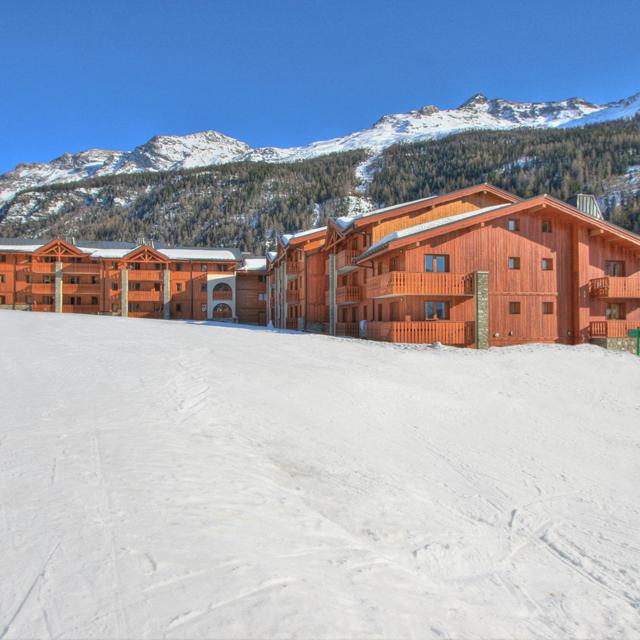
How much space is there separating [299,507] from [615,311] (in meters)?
28.7

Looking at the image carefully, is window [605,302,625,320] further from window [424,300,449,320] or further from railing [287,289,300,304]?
railing [287,289,300,304]

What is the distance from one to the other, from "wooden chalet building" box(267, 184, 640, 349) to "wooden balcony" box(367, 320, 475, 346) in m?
0.05

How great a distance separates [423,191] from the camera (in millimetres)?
131125

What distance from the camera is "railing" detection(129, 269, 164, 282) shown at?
181ft

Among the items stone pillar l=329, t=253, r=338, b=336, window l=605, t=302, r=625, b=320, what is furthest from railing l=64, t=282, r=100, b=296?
window l=605, t=302, r=625, b=320

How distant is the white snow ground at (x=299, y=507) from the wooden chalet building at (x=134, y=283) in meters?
40.8

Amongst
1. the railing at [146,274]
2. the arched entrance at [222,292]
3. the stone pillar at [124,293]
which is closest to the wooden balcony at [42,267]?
the stone pillar at [124,293]

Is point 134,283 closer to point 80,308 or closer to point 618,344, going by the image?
point 80,308

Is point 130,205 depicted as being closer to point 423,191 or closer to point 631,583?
point 423,191

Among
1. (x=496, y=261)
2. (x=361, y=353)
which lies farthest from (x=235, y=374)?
(x=496, y=261)

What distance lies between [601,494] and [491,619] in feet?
19.8

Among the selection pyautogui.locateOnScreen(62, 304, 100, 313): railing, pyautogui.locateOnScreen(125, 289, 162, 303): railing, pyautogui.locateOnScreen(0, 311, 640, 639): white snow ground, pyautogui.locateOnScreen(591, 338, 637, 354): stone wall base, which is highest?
pyautogui.locateOnScreen(125, 289, 162, 303): railing

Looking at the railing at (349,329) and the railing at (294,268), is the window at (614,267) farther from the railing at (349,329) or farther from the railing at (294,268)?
the railing at (294,268)

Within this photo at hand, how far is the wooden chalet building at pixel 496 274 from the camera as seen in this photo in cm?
2516
